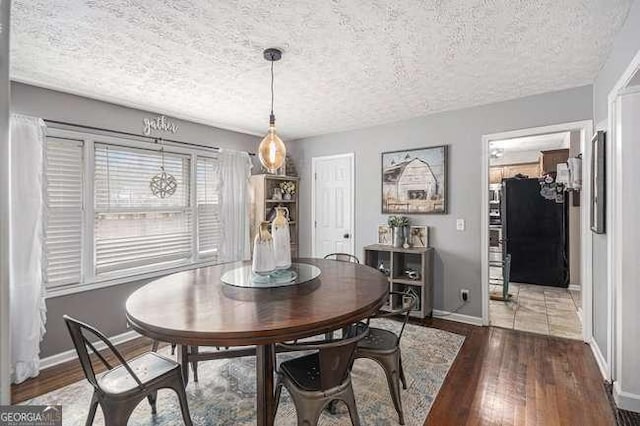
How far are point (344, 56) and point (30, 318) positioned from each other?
3192mm

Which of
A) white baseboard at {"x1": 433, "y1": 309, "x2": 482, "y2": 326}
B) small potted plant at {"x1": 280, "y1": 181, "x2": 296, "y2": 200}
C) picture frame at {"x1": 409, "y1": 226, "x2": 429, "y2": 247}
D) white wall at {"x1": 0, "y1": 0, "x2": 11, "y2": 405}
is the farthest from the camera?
small potted plant at {"x1": 280, "y1": 181, "x2": 296, "y2": 200}

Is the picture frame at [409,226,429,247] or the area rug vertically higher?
the picture frame at [409,226,429,247]

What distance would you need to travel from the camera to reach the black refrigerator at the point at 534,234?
4.90 meters

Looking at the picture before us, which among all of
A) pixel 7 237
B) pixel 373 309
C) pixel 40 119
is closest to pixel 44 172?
pixel 40 119

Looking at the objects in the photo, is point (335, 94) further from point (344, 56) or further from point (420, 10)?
point (420, 10)

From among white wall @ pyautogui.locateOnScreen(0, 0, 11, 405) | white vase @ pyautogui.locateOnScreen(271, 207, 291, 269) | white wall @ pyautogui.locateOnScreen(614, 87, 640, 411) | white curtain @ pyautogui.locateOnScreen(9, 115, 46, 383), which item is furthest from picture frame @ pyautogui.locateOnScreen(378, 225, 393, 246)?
white wall @ pyautogui.locateOnScreen(0, 0, 11, 405)

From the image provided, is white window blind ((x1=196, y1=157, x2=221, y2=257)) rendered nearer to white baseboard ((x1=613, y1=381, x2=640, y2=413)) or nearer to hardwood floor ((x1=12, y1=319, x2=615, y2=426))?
hardwood floor ((x1=12, y1=319, x2=615, y2=426))

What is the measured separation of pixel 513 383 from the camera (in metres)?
2.35

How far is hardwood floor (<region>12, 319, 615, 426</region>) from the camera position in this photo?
1.98 meters

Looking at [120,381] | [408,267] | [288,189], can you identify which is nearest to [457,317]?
[408,267]

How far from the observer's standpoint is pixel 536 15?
1845mm

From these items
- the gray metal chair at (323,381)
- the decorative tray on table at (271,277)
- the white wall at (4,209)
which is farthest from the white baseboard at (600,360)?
the white wall at (4,209)

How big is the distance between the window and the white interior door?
1.49m

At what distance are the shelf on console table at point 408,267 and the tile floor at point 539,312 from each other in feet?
2.68
